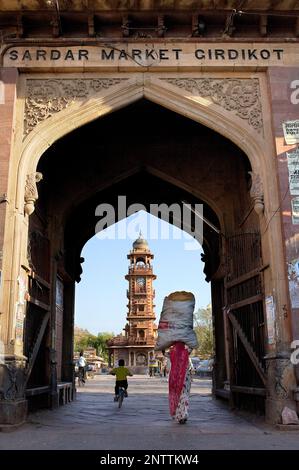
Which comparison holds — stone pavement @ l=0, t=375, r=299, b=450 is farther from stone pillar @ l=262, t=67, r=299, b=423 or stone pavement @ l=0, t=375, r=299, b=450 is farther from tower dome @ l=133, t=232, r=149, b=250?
tower dome @ l=133, t=232, r=149, b=250

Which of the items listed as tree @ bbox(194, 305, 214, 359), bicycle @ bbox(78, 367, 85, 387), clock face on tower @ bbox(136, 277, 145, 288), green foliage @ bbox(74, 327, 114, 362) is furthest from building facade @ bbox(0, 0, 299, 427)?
green foliage @ bbox(74, 327, 114, 362)

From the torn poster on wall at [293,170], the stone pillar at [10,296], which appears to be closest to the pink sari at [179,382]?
the stone pillar at [10,296]

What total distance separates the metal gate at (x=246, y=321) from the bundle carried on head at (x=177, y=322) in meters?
1.27

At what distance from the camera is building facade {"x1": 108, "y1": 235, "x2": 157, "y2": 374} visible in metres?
52.8

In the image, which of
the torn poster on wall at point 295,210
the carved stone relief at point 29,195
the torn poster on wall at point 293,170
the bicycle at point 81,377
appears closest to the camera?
the torn poster on wall at point 295,210

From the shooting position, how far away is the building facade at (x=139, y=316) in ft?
173

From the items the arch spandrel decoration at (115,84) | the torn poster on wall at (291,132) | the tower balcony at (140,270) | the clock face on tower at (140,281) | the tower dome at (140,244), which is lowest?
the torn poster on wall at (291,132)

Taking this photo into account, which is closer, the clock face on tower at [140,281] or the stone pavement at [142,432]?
the stone pavement at [142,432]

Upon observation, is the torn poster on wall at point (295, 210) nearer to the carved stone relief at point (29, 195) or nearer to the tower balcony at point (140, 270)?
the carved stone relief at point (29, 195)

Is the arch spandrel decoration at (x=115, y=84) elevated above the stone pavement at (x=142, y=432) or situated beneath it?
elevated above

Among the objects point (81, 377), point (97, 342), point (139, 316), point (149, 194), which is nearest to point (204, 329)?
point (139, 316)

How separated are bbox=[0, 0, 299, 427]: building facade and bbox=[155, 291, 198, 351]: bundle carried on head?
128cm
